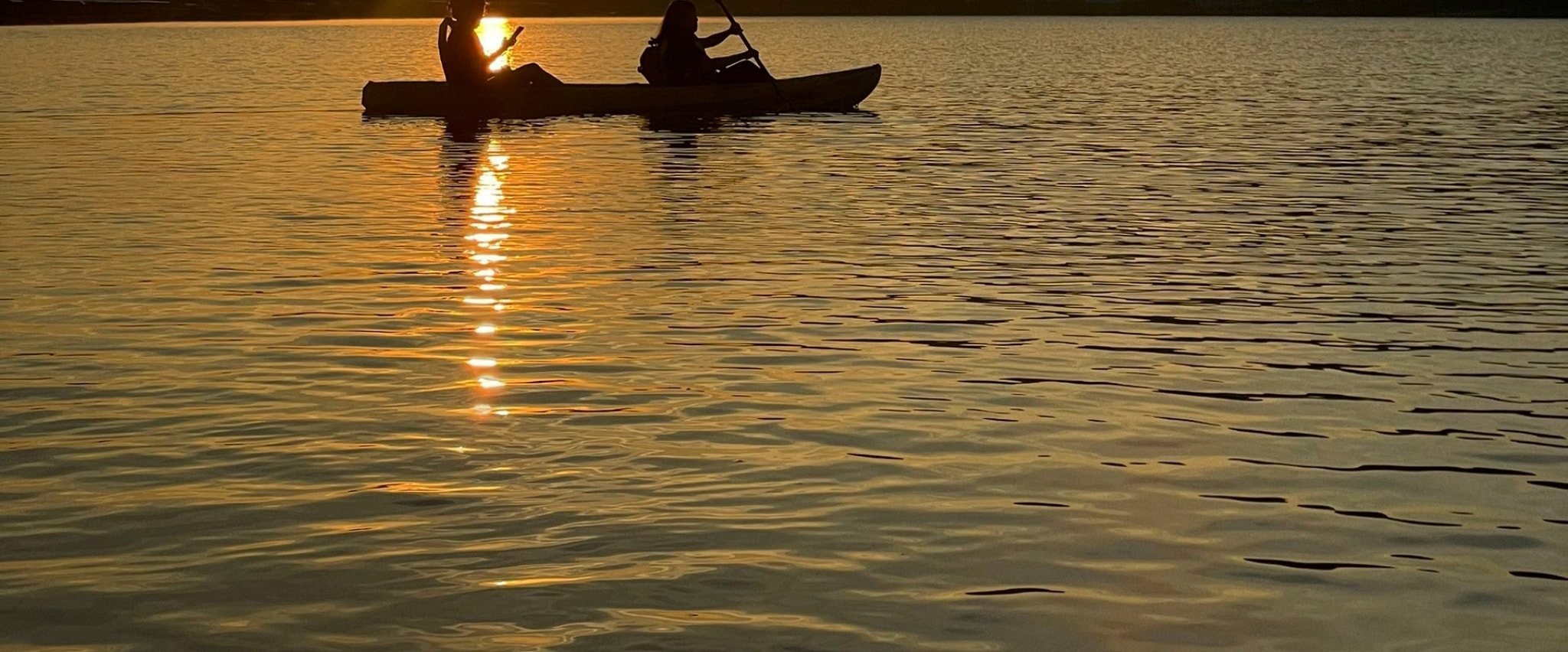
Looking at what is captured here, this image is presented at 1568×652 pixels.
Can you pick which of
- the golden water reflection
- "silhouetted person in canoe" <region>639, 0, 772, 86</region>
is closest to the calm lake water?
the golden water reflection

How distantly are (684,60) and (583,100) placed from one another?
6.08 ft

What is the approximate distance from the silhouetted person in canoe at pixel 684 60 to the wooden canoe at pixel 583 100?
25 centimetres

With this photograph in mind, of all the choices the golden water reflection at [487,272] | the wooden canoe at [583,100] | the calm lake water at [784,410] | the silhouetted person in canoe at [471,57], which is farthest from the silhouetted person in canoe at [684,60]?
the calm lake water at [784,410]

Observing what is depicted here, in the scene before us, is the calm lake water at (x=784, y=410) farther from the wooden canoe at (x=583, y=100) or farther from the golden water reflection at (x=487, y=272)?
the wooden canoe at (x=583, y=100)

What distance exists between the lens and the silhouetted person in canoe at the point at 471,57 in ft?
100

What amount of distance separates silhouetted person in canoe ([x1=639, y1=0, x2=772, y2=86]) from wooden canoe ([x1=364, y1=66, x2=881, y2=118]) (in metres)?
0.25

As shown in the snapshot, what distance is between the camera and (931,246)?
16469 millimetres

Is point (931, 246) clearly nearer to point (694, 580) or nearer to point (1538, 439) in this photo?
point (1538, 439)

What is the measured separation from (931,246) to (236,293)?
18.5 ft

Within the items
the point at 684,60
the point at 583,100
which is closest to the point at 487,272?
the point at 684,60

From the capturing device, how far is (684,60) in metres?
31.6

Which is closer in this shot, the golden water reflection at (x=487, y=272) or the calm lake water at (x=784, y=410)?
the calm lake water at (x=784, y=410)

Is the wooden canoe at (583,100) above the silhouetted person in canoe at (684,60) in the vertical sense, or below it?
below

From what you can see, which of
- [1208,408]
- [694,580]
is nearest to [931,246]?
[1208,408]
